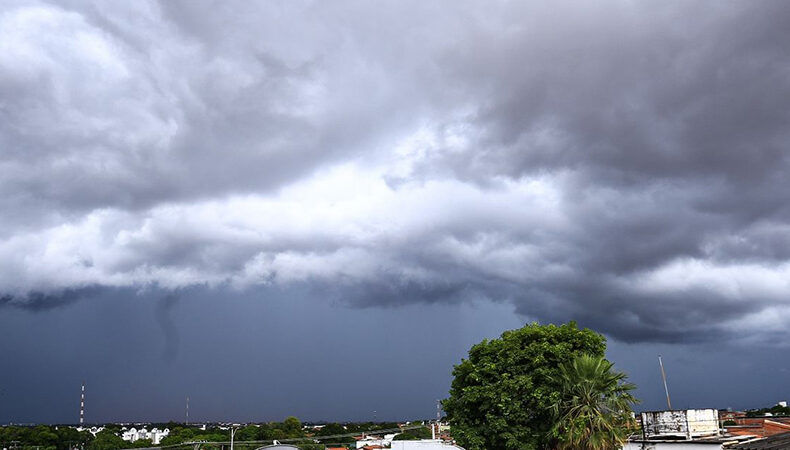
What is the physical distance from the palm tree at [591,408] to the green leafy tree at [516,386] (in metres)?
1.23

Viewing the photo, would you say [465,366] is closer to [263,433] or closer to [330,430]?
[263,433]

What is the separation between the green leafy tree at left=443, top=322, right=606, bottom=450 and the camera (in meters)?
38.2

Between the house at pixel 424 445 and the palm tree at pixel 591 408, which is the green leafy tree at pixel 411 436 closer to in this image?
the house at pixel 424 445

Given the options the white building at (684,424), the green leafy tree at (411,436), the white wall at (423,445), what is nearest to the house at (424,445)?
the white wall at (423,445)

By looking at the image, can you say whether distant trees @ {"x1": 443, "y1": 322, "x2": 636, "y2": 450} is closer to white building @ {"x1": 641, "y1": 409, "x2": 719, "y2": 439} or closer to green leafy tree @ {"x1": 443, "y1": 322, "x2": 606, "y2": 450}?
green leafy tree @ {"x1": 443, "y1": 322, "x2": 606, "y2": 450}

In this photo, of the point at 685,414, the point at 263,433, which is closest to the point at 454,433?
the point at 685,414

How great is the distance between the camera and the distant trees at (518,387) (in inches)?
1499

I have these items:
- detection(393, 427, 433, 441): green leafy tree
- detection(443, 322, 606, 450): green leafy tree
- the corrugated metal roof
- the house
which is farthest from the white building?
detection(393, 427, 433, 441): green leafy tree

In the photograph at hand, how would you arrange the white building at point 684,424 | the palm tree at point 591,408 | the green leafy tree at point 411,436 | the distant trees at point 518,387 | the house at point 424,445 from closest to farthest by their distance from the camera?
the palm tree at point 591,408
the house at point 424,445
the distant trees at point 518,387
the white building at point 684,424
the green leafy tree at point 411,436

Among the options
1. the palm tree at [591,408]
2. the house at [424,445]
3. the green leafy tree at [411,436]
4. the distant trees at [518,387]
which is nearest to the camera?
the palm tree at [591,408]

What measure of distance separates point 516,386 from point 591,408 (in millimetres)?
5650

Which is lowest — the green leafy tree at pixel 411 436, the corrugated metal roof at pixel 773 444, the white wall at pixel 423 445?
the green leafy tree at pixel 411 436

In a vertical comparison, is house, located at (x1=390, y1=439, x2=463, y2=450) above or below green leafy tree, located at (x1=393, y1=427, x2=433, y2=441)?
above

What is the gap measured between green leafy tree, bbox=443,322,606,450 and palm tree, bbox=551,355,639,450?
123 cm
